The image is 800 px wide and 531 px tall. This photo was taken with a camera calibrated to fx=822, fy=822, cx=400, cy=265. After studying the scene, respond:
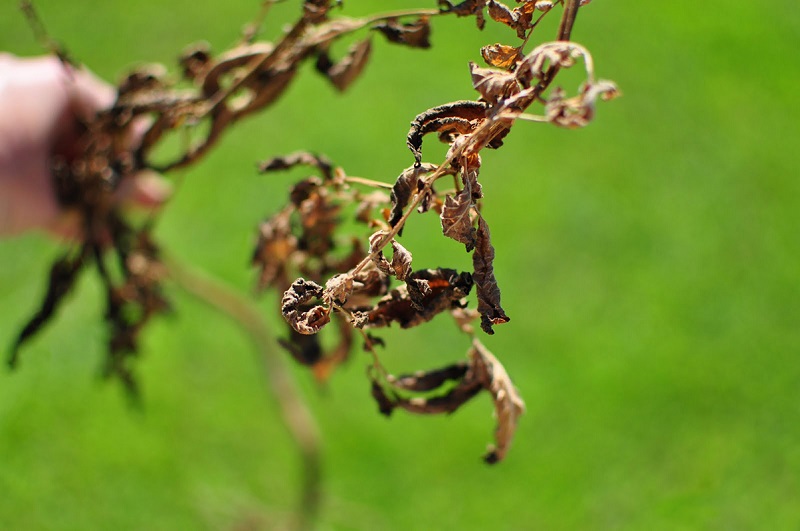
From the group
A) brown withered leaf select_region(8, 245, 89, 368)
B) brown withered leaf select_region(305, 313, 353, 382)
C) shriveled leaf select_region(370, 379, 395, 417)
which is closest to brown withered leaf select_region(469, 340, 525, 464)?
shriveled leaf select_region(370, 379, 395, 417)

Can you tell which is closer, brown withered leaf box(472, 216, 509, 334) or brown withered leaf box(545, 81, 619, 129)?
brown withered leaf box(545, 81, 619, 129)

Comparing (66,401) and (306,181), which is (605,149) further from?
(306,181)

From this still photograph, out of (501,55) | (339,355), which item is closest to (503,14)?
(501,55)

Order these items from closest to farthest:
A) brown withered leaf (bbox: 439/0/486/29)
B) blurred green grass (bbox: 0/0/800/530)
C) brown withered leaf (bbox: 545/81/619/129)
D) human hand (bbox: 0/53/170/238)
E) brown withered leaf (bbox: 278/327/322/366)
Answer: brown withered leaf (bbox: 545/81/619/129) < brown withered leaf (bbox: 439/0/486/29) < brown withered leaf (bbox: 278/327/322/366) < human hand (bbox: 0/53/170/238) < blurred green grass (bbox: 0/0/800/530)

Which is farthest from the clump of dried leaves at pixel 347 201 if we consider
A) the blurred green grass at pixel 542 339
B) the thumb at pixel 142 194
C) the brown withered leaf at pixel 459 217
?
the blurred green grass at pixel 542 339

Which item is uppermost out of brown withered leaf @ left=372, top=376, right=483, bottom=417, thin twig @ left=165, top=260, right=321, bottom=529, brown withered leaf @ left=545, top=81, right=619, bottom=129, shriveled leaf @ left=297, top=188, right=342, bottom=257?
brown withered leaf @ left=545, top=81, right=619, bottom=129

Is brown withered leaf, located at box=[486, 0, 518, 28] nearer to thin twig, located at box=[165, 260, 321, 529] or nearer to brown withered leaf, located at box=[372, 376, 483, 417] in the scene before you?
brown withered leaf, located at box=[372, 376, 483, 417]

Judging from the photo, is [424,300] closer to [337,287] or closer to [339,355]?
[337,287]

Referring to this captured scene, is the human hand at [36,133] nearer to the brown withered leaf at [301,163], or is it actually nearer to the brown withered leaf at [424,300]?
the brown withered leaf at [301,163]
